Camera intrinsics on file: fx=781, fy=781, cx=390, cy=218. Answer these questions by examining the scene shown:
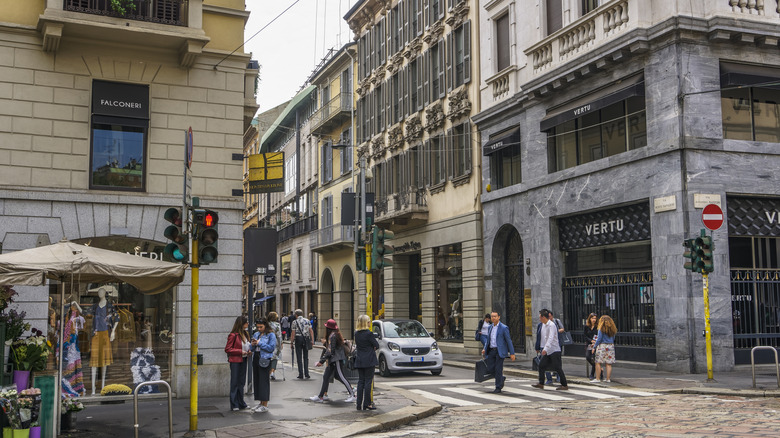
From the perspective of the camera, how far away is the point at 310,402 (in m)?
14.5

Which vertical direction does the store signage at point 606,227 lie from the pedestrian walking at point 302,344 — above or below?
above

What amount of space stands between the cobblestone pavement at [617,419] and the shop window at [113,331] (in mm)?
5895

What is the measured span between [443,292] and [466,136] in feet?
21.6

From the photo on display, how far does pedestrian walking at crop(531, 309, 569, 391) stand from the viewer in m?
16.2

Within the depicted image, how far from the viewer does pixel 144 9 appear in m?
15.2

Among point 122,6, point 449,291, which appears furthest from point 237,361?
point 449,291

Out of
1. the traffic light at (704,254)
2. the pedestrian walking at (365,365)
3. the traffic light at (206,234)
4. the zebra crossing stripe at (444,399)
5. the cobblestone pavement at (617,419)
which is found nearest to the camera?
the cobblestone pavement at (617,419)

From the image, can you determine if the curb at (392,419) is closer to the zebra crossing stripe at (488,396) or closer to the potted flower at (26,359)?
the zebra crossing stripe at (488,396)

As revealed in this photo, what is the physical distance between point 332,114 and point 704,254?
2930 centimetres

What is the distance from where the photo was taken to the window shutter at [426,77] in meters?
32.8

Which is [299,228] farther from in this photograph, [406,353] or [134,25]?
[134,25]

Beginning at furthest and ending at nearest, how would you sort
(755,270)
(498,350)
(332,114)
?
1. (332,114)
2. (755,270)
3. (498,350)

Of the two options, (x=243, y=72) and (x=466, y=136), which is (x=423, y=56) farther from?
(x=243, y=72)

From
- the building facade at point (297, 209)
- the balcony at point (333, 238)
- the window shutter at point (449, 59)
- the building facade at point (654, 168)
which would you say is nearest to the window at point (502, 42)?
the building facade at point (654, 168)
